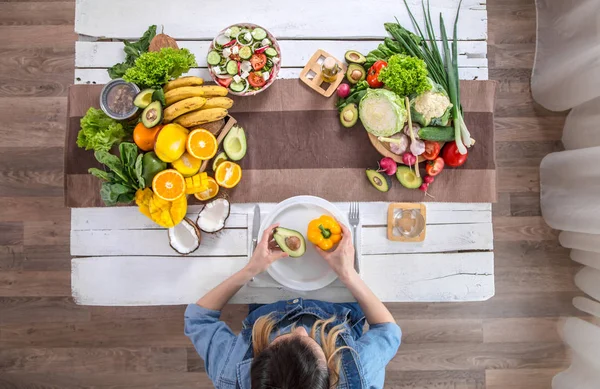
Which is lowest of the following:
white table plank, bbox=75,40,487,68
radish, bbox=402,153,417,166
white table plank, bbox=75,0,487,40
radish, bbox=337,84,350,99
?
radish, bbox=402,153,417,166

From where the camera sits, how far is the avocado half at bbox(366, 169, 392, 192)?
5.87 feet

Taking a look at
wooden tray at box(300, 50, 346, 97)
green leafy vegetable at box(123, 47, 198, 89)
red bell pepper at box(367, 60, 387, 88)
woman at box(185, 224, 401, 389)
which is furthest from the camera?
wooden tray at box(300, 50, 346, 97)

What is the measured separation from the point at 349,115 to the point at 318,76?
23 cm

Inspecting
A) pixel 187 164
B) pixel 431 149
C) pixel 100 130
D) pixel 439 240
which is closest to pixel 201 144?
pixel 187 164

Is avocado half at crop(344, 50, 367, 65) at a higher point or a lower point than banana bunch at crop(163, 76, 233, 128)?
higher

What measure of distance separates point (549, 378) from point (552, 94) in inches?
65.8

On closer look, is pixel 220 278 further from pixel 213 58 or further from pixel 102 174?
pixel 213 58

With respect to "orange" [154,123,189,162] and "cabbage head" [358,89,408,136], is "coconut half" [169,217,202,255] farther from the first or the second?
"cabbage head" [358,89,408,136]

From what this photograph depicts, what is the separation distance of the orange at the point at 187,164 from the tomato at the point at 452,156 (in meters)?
1.03

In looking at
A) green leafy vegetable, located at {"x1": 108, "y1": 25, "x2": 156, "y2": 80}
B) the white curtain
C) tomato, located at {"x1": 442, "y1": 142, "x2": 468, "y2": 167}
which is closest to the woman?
tomato, located at {"x1": 442, "y1": 142, "x2": 468, "y2": 167}

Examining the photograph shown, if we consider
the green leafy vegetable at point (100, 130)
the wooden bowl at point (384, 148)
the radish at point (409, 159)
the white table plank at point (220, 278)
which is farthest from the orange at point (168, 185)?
the radish at point (409, 159)

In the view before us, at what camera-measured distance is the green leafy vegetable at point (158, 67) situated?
5.21ft

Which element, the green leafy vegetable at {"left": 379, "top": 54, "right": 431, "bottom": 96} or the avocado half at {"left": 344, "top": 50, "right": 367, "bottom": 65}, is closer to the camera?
the green leafy vegetable at {"left": 379, "top": 54, "right": 431, "bottom": 96}

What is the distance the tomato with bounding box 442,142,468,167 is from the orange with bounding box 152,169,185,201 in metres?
1.10
